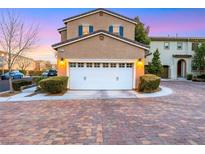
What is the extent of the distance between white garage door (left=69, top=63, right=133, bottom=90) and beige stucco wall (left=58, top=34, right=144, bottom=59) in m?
0.69

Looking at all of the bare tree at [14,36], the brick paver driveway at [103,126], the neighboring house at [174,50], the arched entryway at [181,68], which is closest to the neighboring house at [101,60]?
the bare tree at [14,36]

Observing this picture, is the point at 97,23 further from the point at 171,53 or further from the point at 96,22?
the point at 171,53

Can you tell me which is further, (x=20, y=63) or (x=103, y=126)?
(x=20, y=63)

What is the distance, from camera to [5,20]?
652 inches

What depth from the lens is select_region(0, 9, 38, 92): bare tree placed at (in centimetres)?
1617

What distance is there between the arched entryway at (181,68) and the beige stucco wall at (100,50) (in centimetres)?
1945

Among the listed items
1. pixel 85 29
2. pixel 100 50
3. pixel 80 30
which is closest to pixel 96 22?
pixel 85 29

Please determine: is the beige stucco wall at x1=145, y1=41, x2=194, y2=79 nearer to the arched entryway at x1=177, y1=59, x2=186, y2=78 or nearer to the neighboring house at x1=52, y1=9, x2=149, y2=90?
the arched entryway at x1=177, y1=59, x2=186, y2=78

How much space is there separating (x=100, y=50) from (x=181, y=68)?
22183mm

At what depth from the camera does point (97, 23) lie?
2156 centimetres

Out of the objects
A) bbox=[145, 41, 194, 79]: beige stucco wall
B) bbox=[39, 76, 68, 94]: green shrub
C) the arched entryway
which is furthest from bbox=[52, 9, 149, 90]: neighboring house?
the arched entryway

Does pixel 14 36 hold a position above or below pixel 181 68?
above
